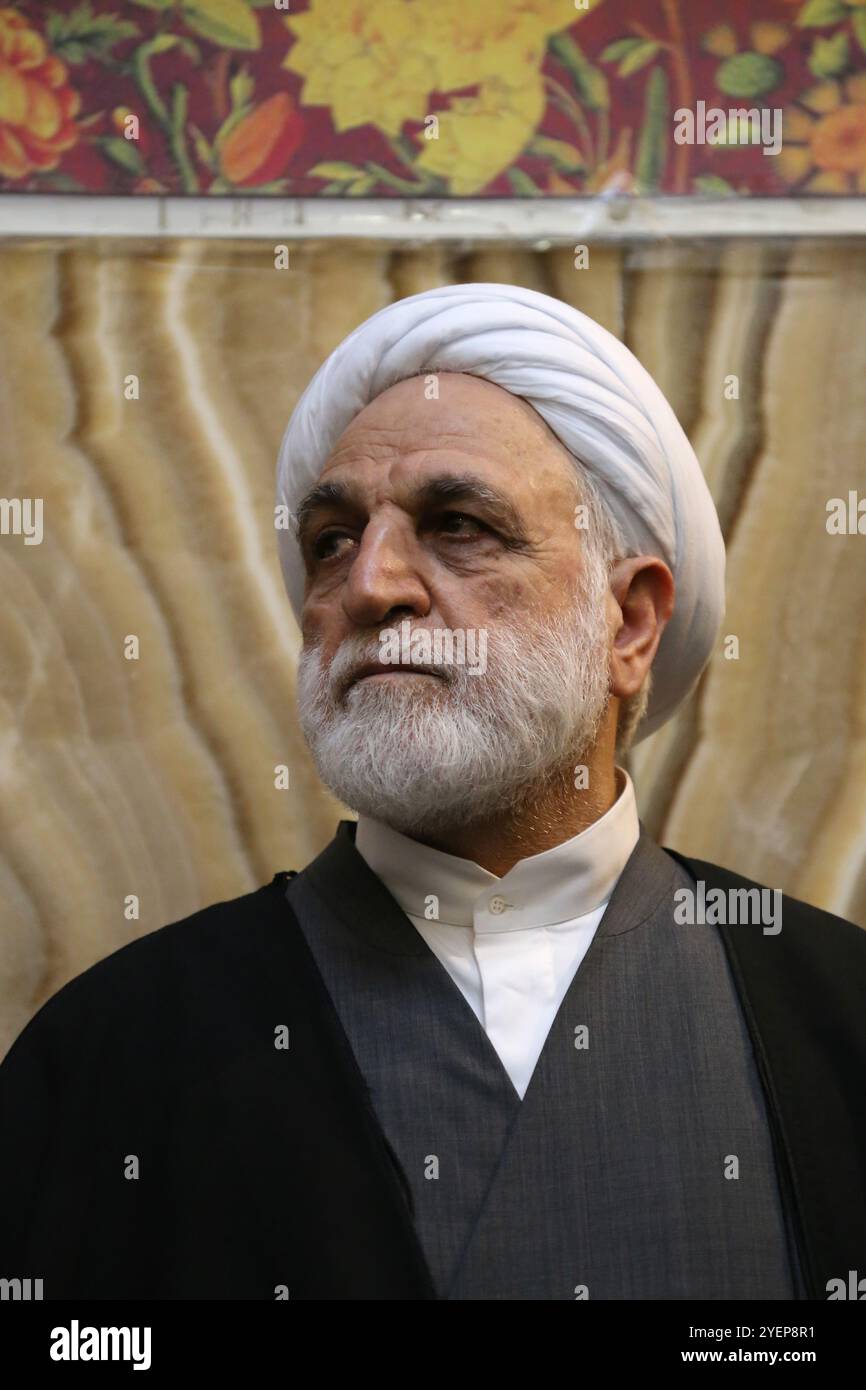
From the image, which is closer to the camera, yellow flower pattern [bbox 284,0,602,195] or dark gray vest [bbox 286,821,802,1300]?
dark gray vest [bbox 286,821,802,1300]

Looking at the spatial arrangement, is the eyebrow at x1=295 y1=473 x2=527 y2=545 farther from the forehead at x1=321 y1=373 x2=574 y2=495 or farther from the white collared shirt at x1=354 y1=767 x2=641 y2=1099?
the white collared shirt at x1=354 y1=767 x2=641 y2=1099

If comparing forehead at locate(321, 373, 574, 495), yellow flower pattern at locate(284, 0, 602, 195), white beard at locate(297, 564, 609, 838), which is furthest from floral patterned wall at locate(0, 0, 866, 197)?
white beard at locate(297, 564, 609, 838)

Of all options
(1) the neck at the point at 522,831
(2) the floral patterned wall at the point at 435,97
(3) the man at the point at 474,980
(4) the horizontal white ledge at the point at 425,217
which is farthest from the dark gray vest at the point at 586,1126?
(2) the floral patterned wall at the point at 435,97

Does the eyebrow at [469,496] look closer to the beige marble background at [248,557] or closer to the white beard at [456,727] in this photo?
the white beard at [456,727]

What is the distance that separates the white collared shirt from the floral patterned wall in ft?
4.26

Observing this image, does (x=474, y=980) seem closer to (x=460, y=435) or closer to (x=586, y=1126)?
(x=586, y=1126)

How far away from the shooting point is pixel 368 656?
191 cm

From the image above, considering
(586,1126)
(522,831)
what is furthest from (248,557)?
(586,1126)

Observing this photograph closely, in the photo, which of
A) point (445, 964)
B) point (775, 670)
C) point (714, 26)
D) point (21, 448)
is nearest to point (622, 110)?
point (714, 26)

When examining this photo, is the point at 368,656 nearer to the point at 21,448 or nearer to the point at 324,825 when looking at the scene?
the point at 324,825

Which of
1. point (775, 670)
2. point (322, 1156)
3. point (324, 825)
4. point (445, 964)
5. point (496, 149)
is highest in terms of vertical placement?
point (496, 149)

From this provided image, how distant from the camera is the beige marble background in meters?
2.68

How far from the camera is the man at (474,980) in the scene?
1.73 m

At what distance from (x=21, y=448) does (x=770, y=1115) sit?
169 cm
